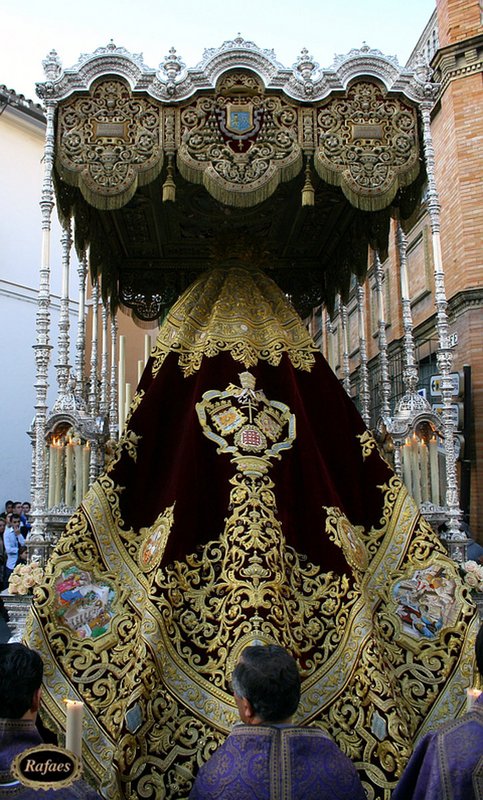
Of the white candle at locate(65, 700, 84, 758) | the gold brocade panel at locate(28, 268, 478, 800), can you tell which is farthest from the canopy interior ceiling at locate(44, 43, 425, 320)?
the white candle at locate(65, 700, 84, 758)

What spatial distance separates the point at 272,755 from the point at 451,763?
45cm

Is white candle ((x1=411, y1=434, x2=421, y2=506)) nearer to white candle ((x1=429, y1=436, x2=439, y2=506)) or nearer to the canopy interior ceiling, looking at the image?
white candle ((x1=429, y1=436, x2=439, y2=506))

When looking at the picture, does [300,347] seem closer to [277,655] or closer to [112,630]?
[112,630]

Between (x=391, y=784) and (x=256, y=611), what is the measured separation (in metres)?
0.94

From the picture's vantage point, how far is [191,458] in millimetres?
4480

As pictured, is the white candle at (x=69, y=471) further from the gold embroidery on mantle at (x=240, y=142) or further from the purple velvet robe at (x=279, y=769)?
the purple velvet robe at (x=279, y=769)

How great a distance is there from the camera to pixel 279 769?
1.91 m

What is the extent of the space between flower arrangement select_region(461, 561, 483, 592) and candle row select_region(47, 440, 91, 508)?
2.39m

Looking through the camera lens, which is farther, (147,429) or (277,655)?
(147,429)

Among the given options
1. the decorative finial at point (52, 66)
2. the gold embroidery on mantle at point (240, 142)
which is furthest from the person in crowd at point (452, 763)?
the decorative finial at point (52, 66)

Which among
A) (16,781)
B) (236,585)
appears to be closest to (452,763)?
(16,781)

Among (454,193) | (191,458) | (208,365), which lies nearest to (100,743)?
(191,458)

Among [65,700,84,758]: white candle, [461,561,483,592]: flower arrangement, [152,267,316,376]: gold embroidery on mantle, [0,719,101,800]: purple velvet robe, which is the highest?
[152,267,316,376]: gold embroidery on mantle

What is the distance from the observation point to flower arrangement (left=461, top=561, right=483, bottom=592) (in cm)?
439
